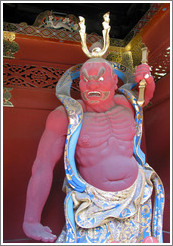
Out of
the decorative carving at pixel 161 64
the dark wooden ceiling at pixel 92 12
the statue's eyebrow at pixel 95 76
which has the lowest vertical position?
the statue's eyebrow at pixel 95 76

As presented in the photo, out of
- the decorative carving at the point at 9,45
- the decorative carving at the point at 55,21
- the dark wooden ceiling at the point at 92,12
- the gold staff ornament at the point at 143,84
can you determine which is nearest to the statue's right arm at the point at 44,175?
the gold staff ornament at the point at 143,84

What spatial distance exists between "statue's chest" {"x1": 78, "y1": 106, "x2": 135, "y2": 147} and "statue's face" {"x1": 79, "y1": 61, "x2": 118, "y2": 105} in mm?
126

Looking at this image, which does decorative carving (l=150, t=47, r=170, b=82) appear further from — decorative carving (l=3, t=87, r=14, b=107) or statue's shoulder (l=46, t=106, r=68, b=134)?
decorative carving (l=3, t=87, r=14, b=107)

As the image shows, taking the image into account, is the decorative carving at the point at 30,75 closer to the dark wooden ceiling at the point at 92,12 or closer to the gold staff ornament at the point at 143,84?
the dark wooden ceiling at the point at 92,12

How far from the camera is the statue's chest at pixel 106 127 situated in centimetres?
203

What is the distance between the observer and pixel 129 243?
186 cm

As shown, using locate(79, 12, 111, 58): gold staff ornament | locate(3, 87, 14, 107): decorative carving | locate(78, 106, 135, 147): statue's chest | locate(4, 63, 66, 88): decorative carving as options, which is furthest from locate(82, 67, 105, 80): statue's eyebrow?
locate(3, 87, 14, 107): decorative carving

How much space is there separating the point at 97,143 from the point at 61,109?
1.30 feet

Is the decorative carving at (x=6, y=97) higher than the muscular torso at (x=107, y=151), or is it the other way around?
the decorative carving at (x=6, y=97)

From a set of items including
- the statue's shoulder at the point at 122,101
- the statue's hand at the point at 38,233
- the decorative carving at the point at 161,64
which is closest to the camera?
the statue's hand at the point at 38,233

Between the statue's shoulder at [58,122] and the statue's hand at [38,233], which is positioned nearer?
the statue's hand at [38,233]

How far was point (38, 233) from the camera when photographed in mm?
1818

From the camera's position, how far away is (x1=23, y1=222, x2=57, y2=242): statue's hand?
5.88 feet

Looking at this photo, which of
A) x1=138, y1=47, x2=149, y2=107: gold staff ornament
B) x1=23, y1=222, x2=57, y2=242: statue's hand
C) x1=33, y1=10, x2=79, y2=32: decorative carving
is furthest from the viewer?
x1=33, y1=10, x2=79, y2=32: decorative carving
